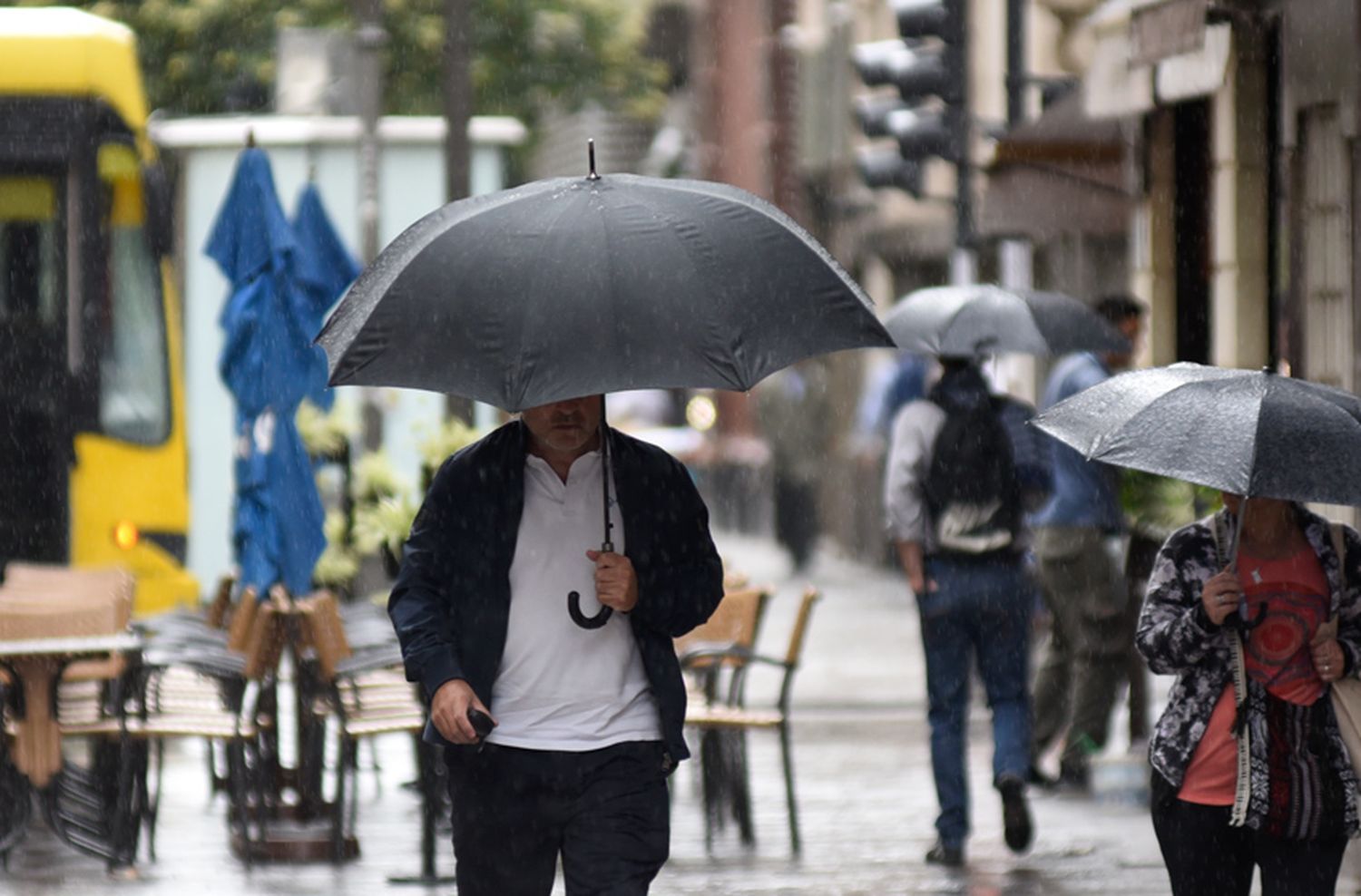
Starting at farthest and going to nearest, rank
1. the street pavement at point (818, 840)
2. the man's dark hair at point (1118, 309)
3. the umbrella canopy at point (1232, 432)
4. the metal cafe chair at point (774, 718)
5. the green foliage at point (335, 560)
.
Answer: the man's dark hair at point (1118, 309) < the green foliage at point (335, 560) < the metal cafe chair at point (774, 718) < the street pavement at point (818, 840) < the umbrella canopy at point (1232, 432)

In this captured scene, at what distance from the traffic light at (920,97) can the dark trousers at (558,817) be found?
26.3 feet

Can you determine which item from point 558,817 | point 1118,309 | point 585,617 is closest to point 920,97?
point 1118,309

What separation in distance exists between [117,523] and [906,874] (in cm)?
628

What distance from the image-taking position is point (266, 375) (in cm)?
1104

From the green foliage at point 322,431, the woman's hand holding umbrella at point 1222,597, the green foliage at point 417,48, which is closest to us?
the woman's hand holding umbrella at point 1222,597

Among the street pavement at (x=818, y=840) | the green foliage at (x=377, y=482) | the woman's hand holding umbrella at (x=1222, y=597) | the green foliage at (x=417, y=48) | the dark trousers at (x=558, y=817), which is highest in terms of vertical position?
the green foliage at (x=417, y=48)

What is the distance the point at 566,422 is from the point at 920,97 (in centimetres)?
819

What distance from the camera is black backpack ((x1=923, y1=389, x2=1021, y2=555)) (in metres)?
9.70

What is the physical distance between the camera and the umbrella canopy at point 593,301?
527cm

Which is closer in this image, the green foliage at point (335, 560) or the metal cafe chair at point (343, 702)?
the metal cafe chair at point (343, 702)

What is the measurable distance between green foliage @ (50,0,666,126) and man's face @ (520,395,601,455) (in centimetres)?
2388

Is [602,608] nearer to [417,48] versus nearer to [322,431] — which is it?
[322,431]

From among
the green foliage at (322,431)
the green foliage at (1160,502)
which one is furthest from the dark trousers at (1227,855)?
the green foliage at (322,431)

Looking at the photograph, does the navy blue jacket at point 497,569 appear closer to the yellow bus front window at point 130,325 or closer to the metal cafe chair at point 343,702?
the metal cafe chair at point 343,702
